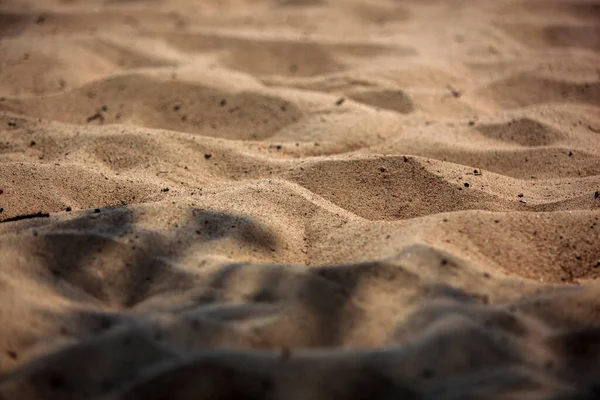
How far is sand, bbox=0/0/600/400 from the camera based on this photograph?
4.21 feet

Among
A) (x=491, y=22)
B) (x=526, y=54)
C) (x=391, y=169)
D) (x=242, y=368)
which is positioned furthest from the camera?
(x=491, y=22)

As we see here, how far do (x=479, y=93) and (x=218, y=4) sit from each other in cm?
218

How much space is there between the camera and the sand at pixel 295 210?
1282 mm

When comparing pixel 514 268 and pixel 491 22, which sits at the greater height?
pixel 491 22

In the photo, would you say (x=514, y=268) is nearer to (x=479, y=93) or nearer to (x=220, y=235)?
(x=220, y=235)

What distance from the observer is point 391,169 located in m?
2.18

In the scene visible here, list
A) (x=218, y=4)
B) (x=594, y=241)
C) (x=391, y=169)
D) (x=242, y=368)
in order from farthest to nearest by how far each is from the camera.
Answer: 1. (x=218, y=4)
2. (x=391, y=169)
3. (x=594, y=241)
4. (x=242, y=368)

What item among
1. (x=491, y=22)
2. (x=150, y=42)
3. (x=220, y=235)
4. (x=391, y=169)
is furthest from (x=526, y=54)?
(x=220, y=235)

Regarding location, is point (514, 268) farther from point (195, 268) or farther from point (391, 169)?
point (195, 268)

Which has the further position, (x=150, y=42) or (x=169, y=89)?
(x=150, y=42)

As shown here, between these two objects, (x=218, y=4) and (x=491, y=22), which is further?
(x=218, y=4)

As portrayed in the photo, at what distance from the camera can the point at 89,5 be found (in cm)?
397

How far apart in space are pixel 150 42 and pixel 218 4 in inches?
38.1

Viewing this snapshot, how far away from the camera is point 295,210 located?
6.45 feet
